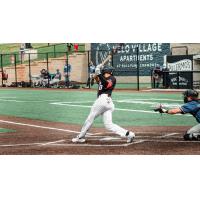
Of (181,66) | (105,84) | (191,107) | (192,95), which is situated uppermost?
(181,66)

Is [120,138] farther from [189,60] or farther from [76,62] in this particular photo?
[189,60]

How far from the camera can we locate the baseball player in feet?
27.7

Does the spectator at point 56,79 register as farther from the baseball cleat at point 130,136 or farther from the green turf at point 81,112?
the baseball cleat at point 130,136

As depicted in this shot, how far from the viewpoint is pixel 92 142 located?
866 centimetres

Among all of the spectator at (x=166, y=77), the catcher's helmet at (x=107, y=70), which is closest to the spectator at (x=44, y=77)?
the spectator at (x=166, y=77)

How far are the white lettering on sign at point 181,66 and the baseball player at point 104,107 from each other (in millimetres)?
4216

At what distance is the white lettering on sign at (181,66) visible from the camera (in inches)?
503

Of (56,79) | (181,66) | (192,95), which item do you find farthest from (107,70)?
(181,66)

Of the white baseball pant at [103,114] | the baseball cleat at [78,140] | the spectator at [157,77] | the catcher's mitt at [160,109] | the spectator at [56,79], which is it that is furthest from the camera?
the spectator at [157,77]

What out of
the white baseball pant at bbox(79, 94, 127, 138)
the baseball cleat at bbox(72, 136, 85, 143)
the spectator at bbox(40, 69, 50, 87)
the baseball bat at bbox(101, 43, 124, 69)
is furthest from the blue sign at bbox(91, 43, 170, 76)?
the spectator at bbox(40, 69, 50, 87)

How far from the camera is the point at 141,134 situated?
28.6 ft

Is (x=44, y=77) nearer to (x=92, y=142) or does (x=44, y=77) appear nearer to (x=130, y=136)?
(x=92, y=142)

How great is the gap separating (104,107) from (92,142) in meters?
0.58

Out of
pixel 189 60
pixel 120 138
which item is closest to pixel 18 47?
pixel 120 138
